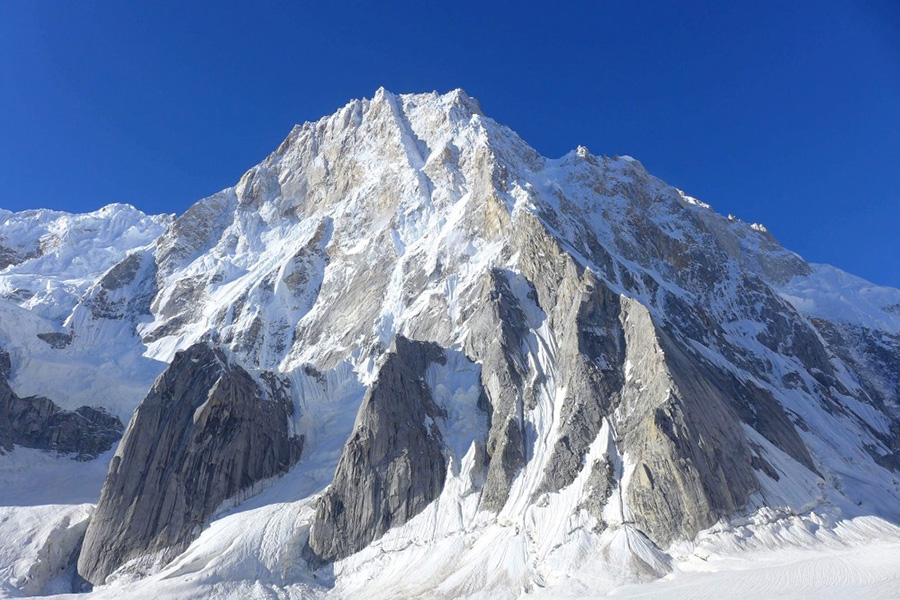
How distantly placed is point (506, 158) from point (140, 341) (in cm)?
8631

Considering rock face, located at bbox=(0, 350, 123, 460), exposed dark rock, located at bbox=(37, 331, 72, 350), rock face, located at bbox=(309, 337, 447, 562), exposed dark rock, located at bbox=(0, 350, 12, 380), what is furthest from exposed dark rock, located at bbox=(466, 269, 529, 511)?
exposed dark rock, located at bbox=(37, 331, 72, 350)

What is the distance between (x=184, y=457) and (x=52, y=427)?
1239 inches

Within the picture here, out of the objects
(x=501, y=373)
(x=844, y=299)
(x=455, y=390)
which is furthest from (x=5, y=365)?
(x=844, y=299)

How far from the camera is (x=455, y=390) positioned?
291 feet

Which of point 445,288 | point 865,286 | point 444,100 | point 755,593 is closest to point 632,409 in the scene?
point 755,593

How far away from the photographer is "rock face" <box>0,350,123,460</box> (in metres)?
94.9

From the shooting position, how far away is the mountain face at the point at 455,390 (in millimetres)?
67625

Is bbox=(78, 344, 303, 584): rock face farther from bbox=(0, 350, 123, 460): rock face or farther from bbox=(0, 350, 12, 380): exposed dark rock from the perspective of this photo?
bbox=(0, 350, 12, 380): exposed dark rock

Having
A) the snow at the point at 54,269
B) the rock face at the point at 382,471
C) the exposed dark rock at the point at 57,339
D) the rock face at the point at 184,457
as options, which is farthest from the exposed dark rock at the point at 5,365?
the rock face at the point at 382,471

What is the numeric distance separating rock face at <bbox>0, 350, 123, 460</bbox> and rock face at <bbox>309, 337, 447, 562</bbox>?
45125 millimetres

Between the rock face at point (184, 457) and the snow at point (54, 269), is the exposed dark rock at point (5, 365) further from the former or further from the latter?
the rock face at point (184, 457)

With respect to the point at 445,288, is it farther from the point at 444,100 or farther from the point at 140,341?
the point at 444,100

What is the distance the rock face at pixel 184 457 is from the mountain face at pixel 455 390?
281 millimetres

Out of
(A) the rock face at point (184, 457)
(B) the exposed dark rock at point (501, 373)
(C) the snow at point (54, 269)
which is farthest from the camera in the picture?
(C) the snow at point (54, 269)
